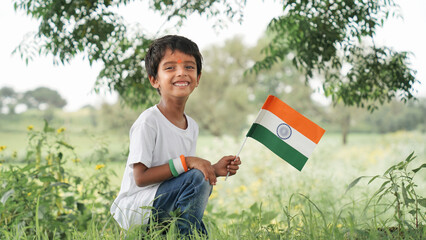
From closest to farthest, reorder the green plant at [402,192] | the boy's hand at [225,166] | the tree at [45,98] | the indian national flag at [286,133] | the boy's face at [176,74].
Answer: the green plant at [402,192] < the boy's hand at [225,166] < the boy's face at [176,74] < the indian national flag at [286,133] < the tree at [45,98]

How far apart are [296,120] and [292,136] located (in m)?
0.09

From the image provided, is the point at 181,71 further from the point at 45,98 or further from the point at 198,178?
the point at 45,98

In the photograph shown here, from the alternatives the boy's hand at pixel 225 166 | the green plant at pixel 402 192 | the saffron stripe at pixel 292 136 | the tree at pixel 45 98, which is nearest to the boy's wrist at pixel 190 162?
the boy's hand at pixel 225 166

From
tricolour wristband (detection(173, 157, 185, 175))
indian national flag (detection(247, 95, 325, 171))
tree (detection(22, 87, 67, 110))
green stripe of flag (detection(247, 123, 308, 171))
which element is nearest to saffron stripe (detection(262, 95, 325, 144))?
indian national flag (detection(247, 95, 325, 171))

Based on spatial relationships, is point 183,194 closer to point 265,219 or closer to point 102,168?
point 265,219

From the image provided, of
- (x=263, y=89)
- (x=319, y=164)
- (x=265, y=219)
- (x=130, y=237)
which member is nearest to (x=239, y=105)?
(x=263, y=89)

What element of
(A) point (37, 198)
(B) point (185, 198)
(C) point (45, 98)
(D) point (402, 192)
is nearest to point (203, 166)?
(B) point (185, 198)

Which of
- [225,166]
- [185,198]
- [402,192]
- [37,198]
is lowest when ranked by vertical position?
[37,198]

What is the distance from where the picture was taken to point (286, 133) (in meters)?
2.27

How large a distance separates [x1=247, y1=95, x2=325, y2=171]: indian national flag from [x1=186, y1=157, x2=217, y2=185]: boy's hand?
39cm

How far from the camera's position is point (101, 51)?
3449mm

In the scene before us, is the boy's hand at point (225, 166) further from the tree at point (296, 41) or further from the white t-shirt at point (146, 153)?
the tree at point (296, 41)

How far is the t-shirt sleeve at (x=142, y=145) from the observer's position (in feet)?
6.52

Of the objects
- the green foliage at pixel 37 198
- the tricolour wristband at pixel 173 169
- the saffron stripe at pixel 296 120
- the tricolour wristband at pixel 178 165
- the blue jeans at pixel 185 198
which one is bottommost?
the green foliage at pixel 37 198
